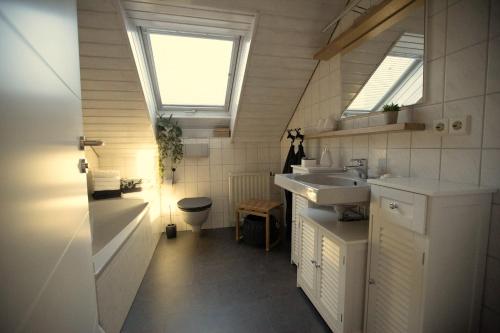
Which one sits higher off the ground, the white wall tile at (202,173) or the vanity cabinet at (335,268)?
the white wall tile at (202,173)

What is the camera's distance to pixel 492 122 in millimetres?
898

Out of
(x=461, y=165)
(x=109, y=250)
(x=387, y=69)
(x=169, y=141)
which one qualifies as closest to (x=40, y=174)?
(x=109, y=250)

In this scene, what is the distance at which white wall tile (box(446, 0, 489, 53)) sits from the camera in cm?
93

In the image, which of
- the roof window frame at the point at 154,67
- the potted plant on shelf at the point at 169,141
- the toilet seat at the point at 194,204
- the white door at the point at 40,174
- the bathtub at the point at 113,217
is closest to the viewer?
the white door at the point at 40,174

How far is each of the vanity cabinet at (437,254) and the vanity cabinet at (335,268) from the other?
22 cm

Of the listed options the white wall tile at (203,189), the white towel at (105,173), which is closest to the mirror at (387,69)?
the white wall tile at (203,189)

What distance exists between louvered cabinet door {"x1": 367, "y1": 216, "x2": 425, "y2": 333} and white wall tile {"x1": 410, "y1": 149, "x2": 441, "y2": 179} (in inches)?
14.1

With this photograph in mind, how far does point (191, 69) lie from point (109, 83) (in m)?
0.94

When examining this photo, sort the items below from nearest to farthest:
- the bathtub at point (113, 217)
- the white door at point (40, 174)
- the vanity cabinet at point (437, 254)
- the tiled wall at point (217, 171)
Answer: the white door at point (40, 174) → the vanity cabinet at point (437, 254) → the bathtub at point (113, 217) → the tiled wall at point (217, 171)

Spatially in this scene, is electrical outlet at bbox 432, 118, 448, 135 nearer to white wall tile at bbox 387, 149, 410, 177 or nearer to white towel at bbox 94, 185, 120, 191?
white wall tile at bbox 387, 149, 410, 177

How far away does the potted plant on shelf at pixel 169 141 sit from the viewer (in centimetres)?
273

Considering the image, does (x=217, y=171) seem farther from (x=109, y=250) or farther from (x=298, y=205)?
(x=109, y=250)

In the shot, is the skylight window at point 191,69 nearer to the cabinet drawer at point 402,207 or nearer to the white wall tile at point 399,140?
the white wall tile at point 399,140

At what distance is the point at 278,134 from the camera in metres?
3.05
